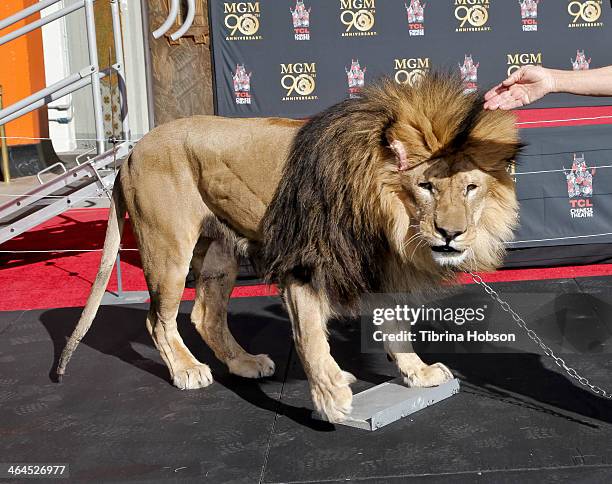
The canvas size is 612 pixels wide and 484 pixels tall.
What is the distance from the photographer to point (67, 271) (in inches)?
284

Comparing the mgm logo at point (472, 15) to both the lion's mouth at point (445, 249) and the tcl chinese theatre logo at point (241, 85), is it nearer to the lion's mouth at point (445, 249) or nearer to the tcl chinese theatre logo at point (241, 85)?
the tcl chinese theatre logo at point (241, 85)

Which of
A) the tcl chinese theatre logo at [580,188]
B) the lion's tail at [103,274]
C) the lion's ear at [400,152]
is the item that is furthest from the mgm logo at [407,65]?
the lion's ear at [400,152]

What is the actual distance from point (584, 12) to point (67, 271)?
4.94 m

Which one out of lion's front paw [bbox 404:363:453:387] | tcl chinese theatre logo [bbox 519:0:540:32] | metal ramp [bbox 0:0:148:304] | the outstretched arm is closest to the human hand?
the outstretched arm

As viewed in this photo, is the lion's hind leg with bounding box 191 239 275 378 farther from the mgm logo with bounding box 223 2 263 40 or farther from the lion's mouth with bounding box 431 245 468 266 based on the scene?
the mgm logo with bounding box 223 2 263 40

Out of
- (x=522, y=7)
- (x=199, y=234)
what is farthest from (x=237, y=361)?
(x=522, y=7)

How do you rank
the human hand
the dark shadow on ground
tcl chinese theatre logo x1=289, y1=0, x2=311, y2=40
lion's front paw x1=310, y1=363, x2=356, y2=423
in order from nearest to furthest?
the human hand, lion's front paw x1=310, y1=363, x2=356, y2=423, the dark shadow on ground, tcl chinese theatre logo x1=289, y1=0, x2=311, y2=40

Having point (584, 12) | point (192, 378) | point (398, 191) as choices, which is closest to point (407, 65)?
point (584, 12)

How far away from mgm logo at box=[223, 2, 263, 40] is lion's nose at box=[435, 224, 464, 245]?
407cm

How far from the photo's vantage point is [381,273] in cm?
351

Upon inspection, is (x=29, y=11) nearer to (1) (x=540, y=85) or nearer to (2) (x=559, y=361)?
(1) (x=540, y=85)

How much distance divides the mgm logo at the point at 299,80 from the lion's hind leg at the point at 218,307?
2.79m

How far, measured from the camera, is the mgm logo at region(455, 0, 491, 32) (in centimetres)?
Answer: 679

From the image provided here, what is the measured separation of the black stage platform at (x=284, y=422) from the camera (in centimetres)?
318
